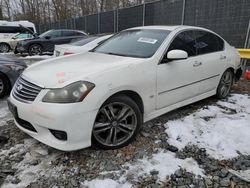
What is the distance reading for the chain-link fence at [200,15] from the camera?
7496 millimetres

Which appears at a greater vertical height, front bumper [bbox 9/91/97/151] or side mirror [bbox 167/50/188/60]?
side mirror [bbox 167/50/188/60]

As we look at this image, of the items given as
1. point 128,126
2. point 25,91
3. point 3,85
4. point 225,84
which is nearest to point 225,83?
point 225,84

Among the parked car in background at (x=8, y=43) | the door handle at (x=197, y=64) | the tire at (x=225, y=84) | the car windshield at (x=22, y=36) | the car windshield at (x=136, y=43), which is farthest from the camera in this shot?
the car windshield at (x=22, y=36)

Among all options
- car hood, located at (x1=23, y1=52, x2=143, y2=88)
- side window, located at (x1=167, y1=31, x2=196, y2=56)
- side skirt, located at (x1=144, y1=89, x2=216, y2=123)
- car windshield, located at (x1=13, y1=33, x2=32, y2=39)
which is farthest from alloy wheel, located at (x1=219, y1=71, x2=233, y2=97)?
car windshield, located at (x1=13, y1=33, x2=32, y2=39)

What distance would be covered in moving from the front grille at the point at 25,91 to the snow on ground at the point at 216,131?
1816 millimetres

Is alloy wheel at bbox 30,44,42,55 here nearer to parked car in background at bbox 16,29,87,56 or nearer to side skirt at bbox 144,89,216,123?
parked car in background at bbox 16,29,87,56

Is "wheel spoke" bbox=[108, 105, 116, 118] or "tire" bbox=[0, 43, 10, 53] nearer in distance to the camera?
"wheel spoke" bbox=[108, 105, 116, 118]

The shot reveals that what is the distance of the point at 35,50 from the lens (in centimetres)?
1338

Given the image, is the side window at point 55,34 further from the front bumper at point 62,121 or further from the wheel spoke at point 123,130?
the wheel spoke at point 123,130

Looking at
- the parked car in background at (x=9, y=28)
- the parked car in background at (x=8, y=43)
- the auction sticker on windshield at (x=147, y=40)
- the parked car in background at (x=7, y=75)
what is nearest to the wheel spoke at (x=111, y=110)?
the auction sticker on windshield at (x=147, y=40)

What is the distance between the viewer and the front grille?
111 inches

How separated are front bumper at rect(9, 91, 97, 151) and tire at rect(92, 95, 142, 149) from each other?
0.17 metres

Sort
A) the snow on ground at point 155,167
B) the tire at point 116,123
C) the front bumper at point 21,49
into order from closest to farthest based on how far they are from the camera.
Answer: the snow on ground at point 155,167 < the tire at point 116,123 < the front bumper at point 21,49

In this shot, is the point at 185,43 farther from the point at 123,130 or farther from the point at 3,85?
the point at 3,85
